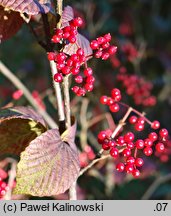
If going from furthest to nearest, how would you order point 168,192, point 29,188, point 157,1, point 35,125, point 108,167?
point 157,1 < point 168,192 < point 108,167 < point 35,125 < point 29,188

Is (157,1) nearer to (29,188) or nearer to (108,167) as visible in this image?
(108,167)

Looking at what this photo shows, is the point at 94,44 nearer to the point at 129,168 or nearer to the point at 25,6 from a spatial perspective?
the point at 25,6

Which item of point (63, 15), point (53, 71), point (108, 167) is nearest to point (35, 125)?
point (53, 71)

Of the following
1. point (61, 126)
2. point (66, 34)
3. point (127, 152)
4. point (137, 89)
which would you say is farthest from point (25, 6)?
point (137, 89)

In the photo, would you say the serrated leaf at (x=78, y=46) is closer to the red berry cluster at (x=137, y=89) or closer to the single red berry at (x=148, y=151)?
the single red berry at (x=148, y=151)

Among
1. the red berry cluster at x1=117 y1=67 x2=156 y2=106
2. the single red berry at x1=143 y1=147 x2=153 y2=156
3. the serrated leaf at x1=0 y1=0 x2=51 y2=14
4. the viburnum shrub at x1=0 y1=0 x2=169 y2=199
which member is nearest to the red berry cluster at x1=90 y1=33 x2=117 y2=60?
the viburnum shrub at x1=0 y1=0 x2=169 y2=199

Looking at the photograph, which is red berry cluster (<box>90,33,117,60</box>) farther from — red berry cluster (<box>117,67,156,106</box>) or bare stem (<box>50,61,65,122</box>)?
red berry cluster (<box>117,67,156,106</box>)
